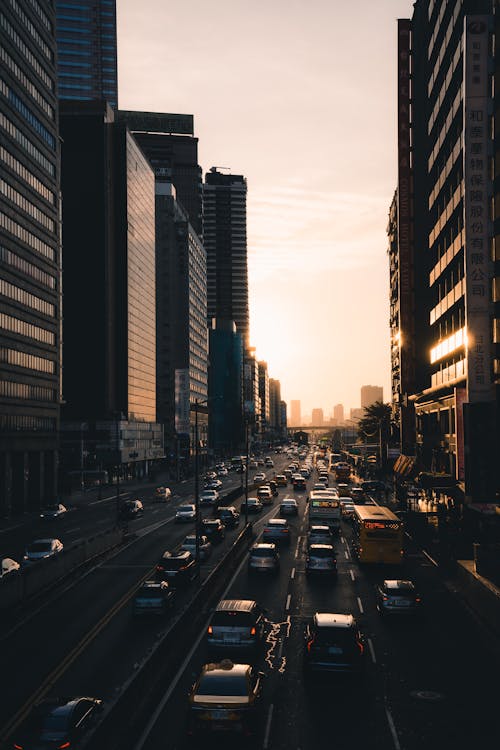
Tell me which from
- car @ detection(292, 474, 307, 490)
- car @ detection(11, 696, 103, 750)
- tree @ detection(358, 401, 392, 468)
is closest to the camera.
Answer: car @ detection(11, 696, 103, 750)

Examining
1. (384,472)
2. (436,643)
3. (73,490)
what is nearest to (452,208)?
(436,643)

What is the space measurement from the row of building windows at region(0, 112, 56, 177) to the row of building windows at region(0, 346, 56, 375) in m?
25.2

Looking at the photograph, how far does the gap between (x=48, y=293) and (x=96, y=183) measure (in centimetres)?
5458

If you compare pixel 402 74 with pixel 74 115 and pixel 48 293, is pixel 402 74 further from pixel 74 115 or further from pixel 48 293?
pixel 74 115

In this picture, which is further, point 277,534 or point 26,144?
point 26,144

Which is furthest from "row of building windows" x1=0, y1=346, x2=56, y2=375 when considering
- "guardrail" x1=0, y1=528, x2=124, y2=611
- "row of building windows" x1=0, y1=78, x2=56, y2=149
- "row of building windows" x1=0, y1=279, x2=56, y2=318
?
"guardrail" x1=0, y1=528, x2=124, y2=611

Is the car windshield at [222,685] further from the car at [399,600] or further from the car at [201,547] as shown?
the car at [201,547]

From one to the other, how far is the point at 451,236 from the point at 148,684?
54.6 meters

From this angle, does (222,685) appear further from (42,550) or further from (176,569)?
(42,550)

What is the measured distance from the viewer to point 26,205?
318 feet

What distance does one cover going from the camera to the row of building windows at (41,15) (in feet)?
326

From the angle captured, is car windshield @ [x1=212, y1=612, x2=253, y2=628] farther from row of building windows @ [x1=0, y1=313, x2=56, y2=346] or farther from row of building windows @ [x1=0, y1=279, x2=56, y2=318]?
row of building windows @ [x1=0, y1=279, x2=56, y2=318]

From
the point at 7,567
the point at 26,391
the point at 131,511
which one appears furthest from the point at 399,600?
the point at 26,391

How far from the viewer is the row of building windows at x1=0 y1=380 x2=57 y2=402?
297 feet
